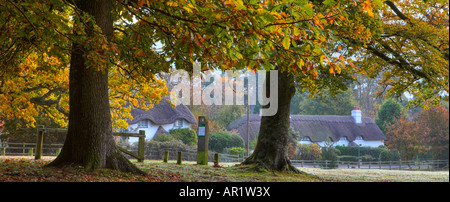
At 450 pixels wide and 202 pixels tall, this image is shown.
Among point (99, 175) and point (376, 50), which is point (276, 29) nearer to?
point (99, 175)

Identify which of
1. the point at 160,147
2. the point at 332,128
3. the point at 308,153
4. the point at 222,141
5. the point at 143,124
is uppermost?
the point at 332,128

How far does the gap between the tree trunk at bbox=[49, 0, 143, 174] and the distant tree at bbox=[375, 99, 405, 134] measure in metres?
39.2

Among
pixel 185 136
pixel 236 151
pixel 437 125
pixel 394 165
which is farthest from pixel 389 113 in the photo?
pixel 185 136

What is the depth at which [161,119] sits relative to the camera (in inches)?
1667

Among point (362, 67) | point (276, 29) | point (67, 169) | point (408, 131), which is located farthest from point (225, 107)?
point (276, 29)

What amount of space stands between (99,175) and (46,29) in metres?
3.09

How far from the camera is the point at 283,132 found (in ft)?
49.8

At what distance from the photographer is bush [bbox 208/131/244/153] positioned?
36.5m

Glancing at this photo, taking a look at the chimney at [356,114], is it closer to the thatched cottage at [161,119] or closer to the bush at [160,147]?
the thatched cottage at [161,119]

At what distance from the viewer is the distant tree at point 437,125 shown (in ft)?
106

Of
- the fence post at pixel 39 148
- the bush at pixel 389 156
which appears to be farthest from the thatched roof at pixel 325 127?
the fence post at pixel 39 148

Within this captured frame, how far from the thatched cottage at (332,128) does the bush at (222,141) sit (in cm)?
651

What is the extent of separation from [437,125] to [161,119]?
25543 mm

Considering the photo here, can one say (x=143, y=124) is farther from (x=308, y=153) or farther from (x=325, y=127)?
(x=325, y=127)
